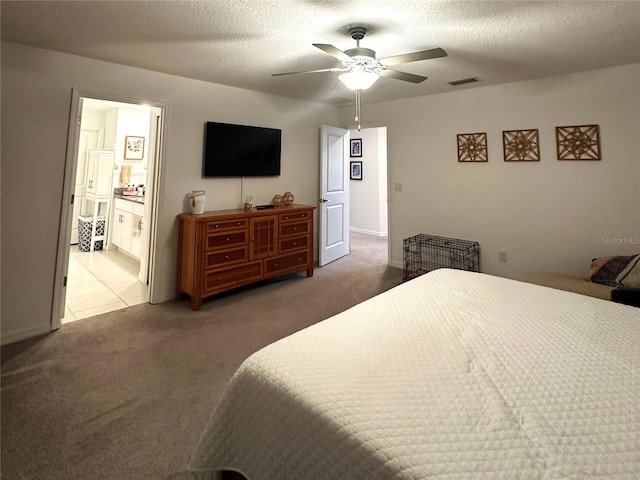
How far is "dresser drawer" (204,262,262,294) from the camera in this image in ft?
10.7

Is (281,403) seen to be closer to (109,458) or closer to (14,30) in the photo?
(109,458)

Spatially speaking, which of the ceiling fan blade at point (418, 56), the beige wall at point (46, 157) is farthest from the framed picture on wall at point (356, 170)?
the ceiling fan blade at point (418, 56)

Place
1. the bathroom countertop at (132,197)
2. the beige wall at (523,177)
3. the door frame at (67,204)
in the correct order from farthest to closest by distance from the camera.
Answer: the bathroom countertop at (132,197) → the beige wall at (523,177) → the door frame at (67,204)

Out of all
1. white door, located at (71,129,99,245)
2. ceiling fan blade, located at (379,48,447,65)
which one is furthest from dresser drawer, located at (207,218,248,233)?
white door, located at (71,129,99,245)

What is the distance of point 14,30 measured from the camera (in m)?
2.26

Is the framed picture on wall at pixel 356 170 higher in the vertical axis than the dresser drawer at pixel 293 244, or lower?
higher

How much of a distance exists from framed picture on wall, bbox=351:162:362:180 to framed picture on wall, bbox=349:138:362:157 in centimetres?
21

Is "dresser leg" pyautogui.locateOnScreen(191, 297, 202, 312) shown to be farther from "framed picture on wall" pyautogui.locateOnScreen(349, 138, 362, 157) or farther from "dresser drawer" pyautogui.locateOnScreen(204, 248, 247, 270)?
"framed picture on wall" pyautogui.locateOnScreen(349, 138, 362, 157)

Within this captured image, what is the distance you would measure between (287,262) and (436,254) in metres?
1.98

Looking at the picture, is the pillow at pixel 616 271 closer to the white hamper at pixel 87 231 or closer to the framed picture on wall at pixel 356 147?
the framed picture on wall at pixel 356 147

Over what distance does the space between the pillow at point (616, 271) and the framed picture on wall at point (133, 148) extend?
639 cm

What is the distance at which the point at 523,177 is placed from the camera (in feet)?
11.7

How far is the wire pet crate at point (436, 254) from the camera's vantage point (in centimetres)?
397

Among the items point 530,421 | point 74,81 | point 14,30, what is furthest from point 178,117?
point 530,421
